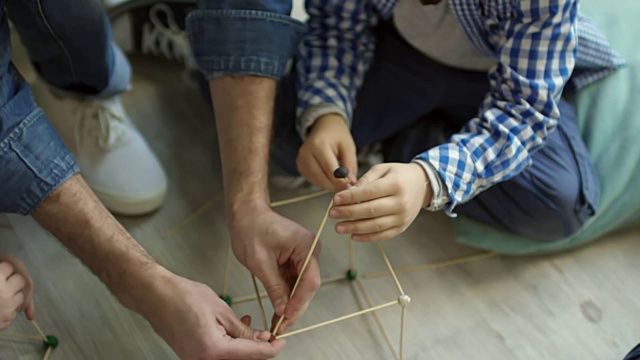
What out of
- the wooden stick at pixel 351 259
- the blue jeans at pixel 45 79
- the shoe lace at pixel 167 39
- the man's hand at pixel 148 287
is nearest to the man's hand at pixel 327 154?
the wooden stick at pixel 351 259

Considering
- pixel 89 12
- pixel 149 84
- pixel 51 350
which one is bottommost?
pixel 51 350

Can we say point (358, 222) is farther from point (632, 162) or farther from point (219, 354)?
point (632, 162)

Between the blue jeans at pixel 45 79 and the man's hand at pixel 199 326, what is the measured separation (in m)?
0.23

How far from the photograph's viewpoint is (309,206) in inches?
47.2

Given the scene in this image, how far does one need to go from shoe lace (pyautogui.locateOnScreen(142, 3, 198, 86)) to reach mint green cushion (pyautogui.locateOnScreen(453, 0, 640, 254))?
67cm

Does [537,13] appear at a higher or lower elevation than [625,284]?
higher

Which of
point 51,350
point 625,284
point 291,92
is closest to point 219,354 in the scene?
point 51,350

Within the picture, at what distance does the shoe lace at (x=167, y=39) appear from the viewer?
1.36 metres

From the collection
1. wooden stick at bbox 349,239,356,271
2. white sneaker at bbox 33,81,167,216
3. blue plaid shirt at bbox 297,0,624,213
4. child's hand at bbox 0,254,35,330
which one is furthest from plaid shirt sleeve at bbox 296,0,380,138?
child's hand at bbox 0,254,35,330

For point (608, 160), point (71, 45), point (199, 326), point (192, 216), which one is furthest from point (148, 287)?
point (608, 160)

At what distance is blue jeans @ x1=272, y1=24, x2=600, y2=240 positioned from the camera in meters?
1.08

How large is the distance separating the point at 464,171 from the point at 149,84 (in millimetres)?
778

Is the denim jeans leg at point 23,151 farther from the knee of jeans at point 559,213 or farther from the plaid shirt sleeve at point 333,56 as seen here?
the knee of jeans at point 559,213

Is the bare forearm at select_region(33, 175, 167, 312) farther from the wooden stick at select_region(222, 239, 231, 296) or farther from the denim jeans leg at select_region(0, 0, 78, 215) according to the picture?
the wooden stick at select_region(222, 239, 231, 296)
